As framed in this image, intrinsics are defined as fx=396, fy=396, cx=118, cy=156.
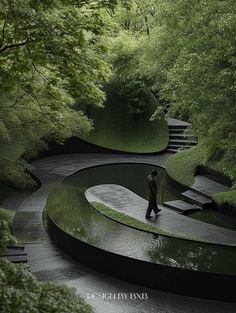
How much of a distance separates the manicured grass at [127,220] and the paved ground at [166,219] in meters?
0.31

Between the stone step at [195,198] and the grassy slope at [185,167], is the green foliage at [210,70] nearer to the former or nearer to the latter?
the stone step at [195,198]

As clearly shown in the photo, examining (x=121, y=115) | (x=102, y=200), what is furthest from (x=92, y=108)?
(x=102, y=200)

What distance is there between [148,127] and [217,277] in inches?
760

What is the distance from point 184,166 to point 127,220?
7660mm

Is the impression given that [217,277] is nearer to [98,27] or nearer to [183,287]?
[183,287]

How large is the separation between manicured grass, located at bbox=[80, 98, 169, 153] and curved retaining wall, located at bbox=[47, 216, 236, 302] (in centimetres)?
1550

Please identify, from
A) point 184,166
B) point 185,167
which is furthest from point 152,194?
point 184,166

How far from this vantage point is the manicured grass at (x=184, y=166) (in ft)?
54.3

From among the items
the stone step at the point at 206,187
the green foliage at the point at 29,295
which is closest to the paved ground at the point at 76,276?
the green foliage at the point at 29,295

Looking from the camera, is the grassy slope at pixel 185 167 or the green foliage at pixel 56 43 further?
the grassy slope at pixel 185 167

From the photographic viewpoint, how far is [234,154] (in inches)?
423

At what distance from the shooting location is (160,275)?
8133mm

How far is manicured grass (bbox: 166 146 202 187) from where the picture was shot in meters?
16.6

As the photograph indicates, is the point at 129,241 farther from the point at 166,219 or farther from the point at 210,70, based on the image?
the point at 210,70
